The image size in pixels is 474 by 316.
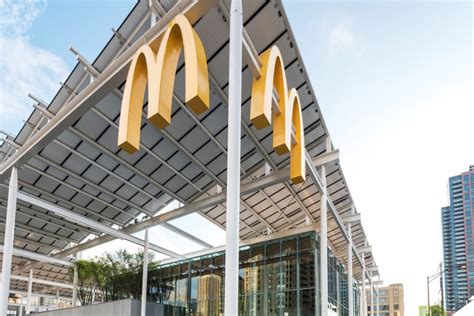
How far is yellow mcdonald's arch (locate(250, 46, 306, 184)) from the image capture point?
10.5 metres

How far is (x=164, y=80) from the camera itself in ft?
33.9

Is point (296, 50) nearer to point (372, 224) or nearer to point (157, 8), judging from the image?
point (157, 8)

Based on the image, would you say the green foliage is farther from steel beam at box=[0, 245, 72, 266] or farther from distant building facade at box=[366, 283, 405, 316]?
distant building facade at box=[366, 283, 405, 316]

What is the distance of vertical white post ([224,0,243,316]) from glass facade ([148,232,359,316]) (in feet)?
45.8

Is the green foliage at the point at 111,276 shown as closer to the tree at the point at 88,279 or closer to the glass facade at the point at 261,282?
the tree at the point at 88,279

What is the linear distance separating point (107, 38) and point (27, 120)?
6736 millimetres

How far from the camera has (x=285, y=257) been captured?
2381 centimetres

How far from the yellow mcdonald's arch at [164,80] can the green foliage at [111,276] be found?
22.6 meters

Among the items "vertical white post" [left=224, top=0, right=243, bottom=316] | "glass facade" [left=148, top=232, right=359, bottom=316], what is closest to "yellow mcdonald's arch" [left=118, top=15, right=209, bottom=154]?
"vertical white post" [left=224, top=0, right=243, bottom=316]

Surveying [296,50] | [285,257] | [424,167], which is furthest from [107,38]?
[424,167]

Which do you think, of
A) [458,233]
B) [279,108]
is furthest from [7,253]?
[458,233]

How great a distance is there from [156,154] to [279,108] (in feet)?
31.8

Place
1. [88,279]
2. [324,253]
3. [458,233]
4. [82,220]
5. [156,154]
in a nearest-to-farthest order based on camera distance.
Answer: [324,253] → [156,154] → [82,220] → [88,279] → [458,233]

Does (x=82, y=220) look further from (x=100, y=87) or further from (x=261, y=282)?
(x=100, y=87)
